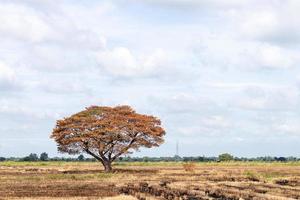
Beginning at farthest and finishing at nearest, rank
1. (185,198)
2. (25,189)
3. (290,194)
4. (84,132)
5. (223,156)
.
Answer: (223,156)
(84,132)
(25,189)
(290,194)
(185,198)

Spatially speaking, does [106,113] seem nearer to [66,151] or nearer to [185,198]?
[66,151]

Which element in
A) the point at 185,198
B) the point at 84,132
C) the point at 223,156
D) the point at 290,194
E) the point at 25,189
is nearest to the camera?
the point at 185,198

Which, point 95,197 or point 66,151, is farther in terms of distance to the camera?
point 66,151

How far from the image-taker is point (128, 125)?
241 ft

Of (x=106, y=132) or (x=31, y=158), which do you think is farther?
(x=31, y=158)

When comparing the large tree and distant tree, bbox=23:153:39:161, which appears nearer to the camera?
the large tree

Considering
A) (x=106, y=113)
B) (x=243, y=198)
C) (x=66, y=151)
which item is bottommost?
(x=243, y=198)

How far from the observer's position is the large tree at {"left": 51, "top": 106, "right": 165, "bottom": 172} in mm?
73000

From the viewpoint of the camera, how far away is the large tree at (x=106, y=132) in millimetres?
73000

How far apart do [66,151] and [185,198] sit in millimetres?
41536

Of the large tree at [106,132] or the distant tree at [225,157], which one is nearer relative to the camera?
the large tree at [106,132]

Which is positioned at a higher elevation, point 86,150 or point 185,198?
point 86,150

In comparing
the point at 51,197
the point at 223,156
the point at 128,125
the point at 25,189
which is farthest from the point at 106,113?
the point at 223,156

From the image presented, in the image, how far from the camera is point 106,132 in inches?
2867
